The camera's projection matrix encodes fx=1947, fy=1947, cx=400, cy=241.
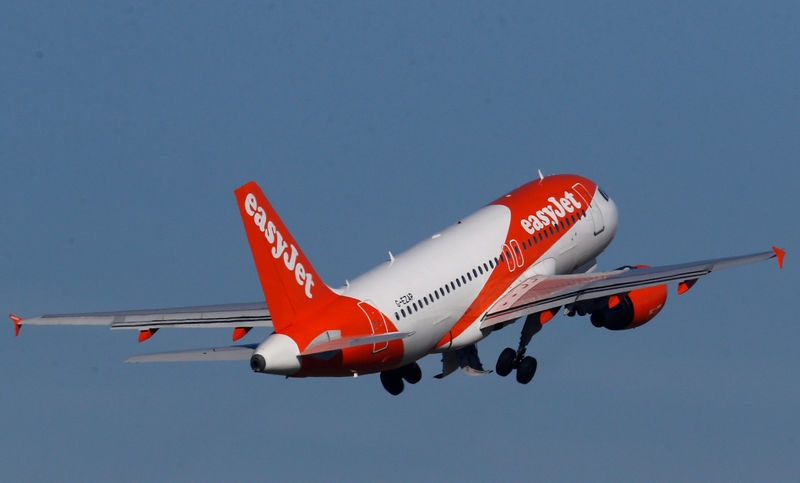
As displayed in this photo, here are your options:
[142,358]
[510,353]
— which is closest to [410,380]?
[510,353]

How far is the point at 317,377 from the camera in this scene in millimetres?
61875

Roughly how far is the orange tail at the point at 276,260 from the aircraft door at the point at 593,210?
738 inches

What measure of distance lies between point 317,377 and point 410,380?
988 centimetres

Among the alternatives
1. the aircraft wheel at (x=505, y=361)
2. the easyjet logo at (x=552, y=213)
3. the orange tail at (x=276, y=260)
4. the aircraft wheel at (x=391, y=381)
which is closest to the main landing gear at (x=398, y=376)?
the aircraft wheel at (x=391, y=381)

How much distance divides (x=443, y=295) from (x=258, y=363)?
954cm

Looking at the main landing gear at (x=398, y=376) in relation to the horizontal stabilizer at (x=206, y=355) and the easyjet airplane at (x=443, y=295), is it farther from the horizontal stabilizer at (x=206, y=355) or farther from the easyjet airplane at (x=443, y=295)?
the horizontal stabilizer at (x=206, y=355)

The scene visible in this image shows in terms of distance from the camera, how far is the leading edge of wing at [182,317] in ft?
218

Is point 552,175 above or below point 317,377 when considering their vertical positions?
above

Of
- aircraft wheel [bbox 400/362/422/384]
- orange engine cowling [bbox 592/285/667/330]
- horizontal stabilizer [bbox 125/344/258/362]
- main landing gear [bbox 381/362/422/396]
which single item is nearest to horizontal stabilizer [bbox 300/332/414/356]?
horizontal stabilizer [bbox 125/344/258/362]

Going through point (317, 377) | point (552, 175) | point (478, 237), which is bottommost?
point (317, 377)

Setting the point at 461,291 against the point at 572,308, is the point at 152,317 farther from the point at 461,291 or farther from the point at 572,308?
the point at 572,308

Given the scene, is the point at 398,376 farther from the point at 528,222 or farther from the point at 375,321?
the point at 375,321

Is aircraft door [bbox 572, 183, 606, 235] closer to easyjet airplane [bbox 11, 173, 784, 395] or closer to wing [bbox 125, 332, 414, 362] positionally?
easyjet airplane [bbox 11, 173, 784, 395]

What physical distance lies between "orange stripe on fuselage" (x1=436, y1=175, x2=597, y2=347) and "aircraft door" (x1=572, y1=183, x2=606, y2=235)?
→ 0.14m
